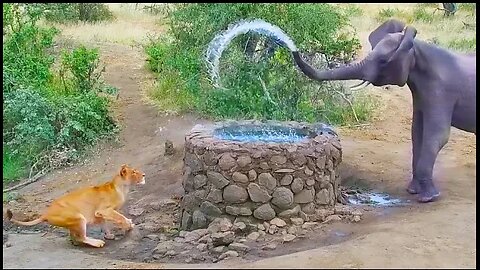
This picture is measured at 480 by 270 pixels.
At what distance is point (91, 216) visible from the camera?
227 inches

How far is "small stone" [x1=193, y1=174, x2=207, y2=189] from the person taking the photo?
20.3 ft

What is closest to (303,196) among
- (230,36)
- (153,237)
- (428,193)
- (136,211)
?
(428,193)

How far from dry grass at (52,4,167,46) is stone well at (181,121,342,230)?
7348 mm

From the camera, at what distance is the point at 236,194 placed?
6035mm

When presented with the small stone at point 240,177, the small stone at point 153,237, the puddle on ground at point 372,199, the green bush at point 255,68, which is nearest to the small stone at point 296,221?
the small stone at point 240,177

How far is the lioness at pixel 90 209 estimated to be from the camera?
5621 millimetres

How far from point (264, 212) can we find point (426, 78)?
1.75 metres

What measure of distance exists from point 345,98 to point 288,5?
4.63ft

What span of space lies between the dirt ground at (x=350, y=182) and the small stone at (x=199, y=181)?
1.78ft

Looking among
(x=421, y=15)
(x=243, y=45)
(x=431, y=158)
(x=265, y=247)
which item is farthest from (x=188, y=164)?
(x=421, y=15)

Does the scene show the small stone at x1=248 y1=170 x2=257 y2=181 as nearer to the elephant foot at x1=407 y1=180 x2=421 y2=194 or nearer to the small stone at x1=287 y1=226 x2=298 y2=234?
the small stone at x1=287 y1=226 x2=298 y2=234

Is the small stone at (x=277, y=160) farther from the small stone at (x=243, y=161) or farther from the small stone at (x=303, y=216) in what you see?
the small stone at (x=303, y=216)

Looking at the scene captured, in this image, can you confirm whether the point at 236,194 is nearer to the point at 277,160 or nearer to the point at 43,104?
the point at 277,160

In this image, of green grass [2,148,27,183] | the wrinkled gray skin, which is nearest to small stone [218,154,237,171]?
the wrinkled gray skin
